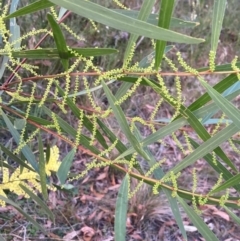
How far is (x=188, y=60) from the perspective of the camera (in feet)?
8.32

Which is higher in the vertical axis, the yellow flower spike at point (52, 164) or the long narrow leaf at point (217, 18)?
the long narrow leaf at point (217, 18)

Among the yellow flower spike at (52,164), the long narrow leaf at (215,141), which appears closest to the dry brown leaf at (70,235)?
the yellow flower spike at (52,164)

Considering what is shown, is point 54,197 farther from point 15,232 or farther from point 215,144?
point 215,144

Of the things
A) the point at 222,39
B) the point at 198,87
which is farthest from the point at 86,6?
the point at 222,39

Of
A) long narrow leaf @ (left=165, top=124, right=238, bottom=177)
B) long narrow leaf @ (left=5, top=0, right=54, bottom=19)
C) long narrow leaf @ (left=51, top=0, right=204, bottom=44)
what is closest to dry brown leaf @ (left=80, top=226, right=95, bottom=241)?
long narrow leaf @ (left=165, top=124, right=238, bottom=177)

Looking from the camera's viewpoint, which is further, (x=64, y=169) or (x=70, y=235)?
(x=70, y=235)

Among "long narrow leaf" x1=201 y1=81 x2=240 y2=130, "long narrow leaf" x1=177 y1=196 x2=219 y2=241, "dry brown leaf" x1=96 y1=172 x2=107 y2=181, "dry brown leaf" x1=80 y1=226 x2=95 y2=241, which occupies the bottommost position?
"dry brown leaf" x1=80 y1=226 x2=95 y2=241

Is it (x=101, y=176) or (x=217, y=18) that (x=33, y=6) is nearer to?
(x=217, y=18)

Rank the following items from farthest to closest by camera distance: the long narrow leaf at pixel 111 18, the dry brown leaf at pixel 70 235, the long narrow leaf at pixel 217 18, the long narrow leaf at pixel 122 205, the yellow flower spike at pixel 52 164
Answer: the dry brown leaf at pixel 70 235 < the yellow flower spike at pixel 52 164 < the long narrow leaf at pixel 122 205 < the long narrow leaf at pixel 217 18 < the long narrow leaf at pixel 111 18

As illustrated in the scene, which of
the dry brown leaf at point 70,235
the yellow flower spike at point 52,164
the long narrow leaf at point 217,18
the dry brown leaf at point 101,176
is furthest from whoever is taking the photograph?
the dry brown leaf at point 101,176

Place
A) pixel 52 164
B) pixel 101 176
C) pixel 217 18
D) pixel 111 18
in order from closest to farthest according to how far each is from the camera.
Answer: pixel 111 18, pixel 217 18, pixel 52 164, pixel 101 176

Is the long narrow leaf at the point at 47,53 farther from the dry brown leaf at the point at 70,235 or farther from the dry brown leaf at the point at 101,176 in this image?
the dry brown leaf at the point at 101,176

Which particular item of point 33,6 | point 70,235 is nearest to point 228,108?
point 33,6

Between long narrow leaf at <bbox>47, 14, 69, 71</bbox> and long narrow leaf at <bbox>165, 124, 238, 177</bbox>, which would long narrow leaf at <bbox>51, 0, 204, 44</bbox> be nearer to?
long narrow leaf at <bbox>47, 14, 69, 71</bbox>
